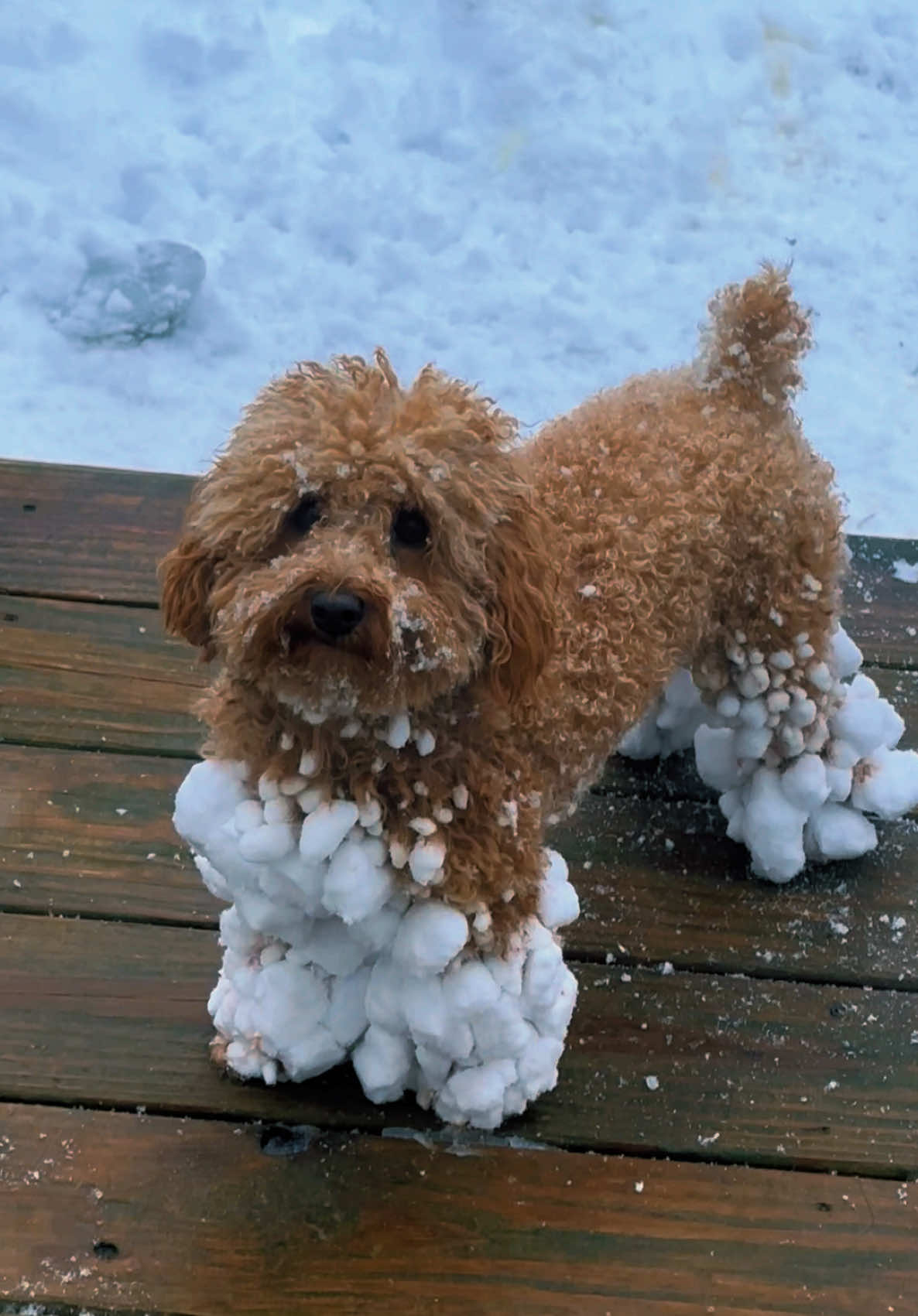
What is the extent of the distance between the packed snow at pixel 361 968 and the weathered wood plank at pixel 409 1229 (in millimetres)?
91

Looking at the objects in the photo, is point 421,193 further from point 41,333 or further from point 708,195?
point 41,333

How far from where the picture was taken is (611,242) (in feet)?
11.1

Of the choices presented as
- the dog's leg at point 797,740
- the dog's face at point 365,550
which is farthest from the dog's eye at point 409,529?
the dog's leg at point 797,740

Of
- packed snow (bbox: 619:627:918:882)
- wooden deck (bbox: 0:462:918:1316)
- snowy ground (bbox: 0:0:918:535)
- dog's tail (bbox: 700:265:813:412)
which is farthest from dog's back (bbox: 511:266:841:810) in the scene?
snowy ground (bbox: 0:0:918:535)

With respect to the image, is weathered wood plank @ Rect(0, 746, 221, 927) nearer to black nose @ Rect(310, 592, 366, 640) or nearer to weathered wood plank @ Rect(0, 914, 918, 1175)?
weathered wood plank @ Rect(0, 914, 918, 1175)

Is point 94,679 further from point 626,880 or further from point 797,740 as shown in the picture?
point 797,740

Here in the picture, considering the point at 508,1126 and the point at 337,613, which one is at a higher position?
the point at 337,613

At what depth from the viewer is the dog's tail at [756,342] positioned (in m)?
1.83

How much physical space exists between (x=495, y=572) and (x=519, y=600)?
0.04 meters

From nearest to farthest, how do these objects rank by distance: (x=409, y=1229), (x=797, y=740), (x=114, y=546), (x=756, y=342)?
(x=409, y=1229), (x=756, y=342), (x=797, y=740), (x=114, y=546)

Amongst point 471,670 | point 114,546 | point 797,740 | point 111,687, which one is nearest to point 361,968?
point 471,670

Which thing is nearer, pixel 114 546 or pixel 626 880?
pixel 626 880

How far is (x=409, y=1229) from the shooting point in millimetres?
1603

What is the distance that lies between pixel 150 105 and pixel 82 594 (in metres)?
1.66
